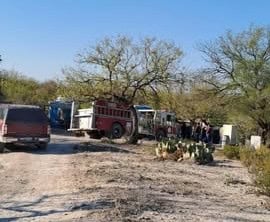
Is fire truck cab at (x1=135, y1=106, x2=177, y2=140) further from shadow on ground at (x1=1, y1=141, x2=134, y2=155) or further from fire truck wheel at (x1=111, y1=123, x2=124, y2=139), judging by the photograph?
shadow on ground at (x1=1, y1=141, x2=134, y2=155)

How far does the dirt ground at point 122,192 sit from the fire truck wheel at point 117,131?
67.3ft

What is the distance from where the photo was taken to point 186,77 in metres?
37.1

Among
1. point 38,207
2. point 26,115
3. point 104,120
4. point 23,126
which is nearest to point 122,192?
point 38,207

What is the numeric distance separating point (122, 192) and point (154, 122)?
34.6 m

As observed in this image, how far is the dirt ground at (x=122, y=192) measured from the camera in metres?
10.6

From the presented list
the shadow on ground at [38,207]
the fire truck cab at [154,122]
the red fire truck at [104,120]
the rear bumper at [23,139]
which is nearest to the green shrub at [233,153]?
the rear bumper at [23,139]

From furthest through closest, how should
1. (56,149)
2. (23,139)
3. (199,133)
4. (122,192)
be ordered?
(199,133), (56,149), (23,139), (122,192)

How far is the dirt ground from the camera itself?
10.6m

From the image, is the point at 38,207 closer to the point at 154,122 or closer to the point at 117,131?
the point at 117,131

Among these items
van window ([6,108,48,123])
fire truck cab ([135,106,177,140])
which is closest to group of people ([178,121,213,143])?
fire truck cab ([135,106,177,140])

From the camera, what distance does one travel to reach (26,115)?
26609mm

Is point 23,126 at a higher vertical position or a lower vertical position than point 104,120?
lower

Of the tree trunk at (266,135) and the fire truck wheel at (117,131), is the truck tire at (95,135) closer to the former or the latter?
the fire truck wheel at (117,131)

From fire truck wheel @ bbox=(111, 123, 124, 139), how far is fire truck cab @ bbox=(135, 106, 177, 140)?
3427 millimetres
